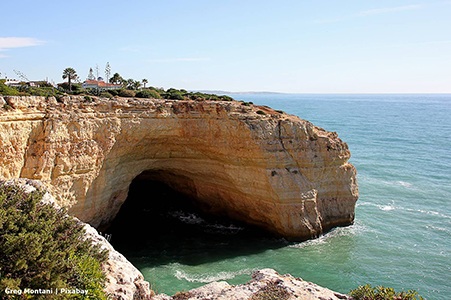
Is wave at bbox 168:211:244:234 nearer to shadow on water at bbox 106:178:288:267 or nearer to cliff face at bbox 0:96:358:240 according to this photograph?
shadow on water at bbox 106:178:288:267

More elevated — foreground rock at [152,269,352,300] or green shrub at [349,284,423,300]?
green shrub at [349,284,423,300]

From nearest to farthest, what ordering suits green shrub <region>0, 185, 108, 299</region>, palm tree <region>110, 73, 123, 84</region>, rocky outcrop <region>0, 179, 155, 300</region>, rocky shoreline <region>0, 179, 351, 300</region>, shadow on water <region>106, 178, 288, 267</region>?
green shrub <region>0, 185, 108, 299</region> < rocky outcrop <region>0, 179, 155, 300</region> < rocky shoreline <region>0, 179, 351, 300</region> < shadow on water <region>106, 178, 288, 267</region> < palm tree <region>110, 73, 123, 84</region>

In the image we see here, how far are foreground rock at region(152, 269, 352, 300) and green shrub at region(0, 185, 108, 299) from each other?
2627 mm

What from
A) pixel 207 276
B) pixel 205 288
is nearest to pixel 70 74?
pixel 207 276

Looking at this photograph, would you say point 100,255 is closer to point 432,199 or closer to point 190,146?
point 190,146

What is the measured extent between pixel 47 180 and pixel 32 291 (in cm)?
1110

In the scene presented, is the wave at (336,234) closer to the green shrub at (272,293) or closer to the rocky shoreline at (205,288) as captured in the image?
the rocky shoreline at (205,288)

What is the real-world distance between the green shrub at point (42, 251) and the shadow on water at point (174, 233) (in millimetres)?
11088

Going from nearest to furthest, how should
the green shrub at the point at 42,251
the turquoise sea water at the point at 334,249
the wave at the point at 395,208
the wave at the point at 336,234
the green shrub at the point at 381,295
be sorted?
the green shrub at the point at 42,251 < the green shrub at the point at 381,295 < the turquoise sea water at the point at 334,249 < the wave at the point at 336,234 < the wave at the point at 395,208

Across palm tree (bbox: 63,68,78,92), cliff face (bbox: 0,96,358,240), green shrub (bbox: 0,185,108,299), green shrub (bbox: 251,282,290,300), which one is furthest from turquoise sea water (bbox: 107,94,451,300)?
palm tree (bbox: 63,68,78,92)

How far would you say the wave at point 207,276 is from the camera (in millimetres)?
18469

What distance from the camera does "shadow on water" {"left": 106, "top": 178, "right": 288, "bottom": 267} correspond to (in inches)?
853

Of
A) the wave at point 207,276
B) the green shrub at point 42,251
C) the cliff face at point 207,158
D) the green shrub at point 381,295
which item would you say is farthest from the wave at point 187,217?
the green shrub at point 381,295

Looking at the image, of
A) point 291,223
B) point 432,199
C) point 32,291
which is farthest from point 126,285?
point 432,199
